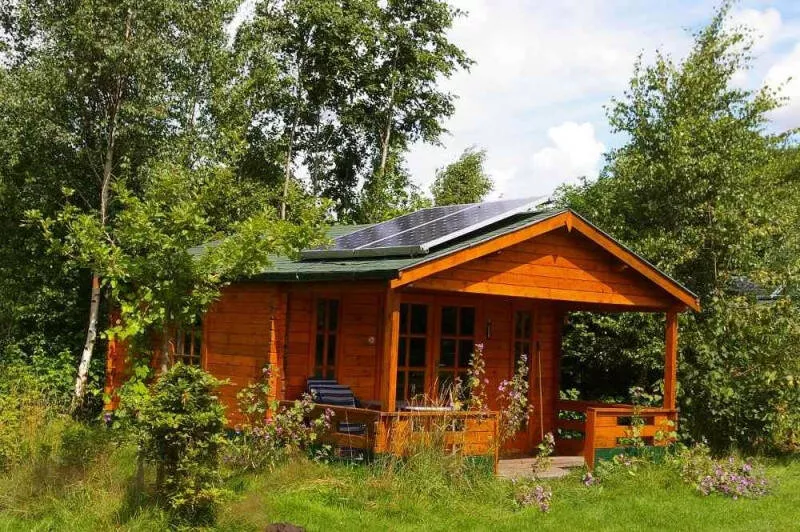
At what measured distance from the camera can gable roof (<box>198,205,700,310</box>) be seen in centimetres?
872

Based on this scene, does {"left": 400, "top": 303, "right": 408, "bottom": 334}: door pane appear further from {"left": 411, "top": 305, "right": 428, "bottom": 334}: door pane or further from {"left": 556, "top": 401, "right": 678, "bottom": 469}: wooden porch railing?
{"left": 556, "top": 401, "right": 678, "bottom": 469}: wooden porch railing

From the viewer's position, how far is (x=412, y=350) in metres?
11.2

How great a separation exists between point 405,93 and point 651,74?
1246 centimetres

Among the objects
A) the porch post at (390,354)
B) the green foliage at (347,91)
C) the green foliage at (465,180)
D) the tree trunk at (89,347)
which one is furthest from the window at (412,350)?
the green foliage at (465,180)

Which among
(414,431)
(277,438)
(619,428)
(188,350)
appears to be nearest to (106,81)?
(188,350)

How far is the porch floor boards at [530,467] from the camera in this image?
10.1 meters

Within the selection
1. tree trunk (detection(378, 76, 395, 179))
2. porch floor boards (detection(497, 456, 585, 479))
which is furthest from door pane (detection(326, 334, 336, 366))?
tree trunk (detection(378, 76, 395, 179))

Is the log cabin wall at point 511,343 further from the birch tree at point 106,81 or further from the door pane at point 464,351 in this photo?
the birch tree at point 106,81

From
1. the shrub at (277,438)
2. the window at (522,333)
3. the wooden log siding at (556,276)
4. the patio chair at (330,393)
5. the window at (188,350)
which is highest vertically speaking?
the wooden log siding at (556,276)

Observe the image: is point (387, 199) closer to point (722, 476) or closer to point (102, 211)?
point (102, 211)

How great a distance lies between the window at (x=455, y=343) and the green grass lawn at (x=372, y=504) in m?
2.58

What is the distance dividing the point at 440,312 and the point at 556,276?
1766 mm

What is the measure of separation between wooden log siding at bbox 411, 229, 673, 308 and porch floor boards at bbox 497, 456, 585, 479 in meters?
2.21

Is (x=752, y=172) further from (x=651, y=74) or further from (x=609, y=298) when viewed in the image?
(x=609, y=298)
